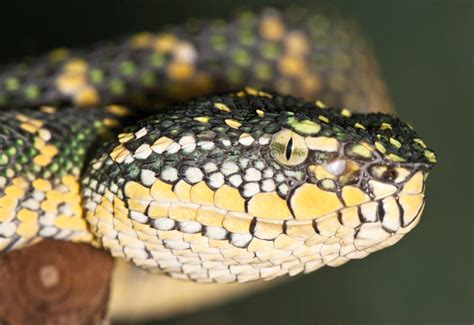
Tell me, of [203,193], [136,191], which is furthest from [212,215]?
[136,191]

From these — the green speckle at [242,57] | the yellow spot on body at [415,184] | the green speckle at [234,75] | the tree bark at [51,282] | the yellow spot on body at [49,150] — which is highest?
the green speckle at [242,57]

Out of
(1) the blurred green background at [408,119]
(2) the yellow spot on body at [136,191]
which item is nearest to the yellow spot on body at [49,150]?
(2) the yellow spot on body at [136,191]

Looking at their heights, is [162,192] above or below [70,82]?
below

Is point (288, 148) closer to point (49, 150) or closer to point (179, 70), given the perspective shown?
point (49, 150)

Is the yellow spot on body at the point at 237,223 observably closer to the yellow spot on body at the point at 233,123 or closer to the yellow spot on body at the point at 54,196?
the yellow spot on body at the point at 233,123

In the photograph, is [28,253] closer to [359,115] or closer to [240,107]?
[240,107]

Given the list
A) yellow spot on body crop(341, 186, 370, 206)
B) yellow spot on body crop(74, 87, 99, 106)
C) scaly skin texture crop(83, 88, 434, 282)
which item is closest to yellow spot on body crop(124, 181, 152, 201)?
scaly skin texture crop(83, 88, 434, 282)

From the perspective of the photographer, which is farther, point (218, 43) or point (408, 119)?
point (408, 119)

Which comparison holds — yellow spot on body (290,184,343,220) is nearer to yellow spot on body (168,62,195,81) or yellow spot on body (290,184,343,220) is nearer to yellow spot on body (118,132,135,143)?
yellow spot on body (118,132,135,143)
